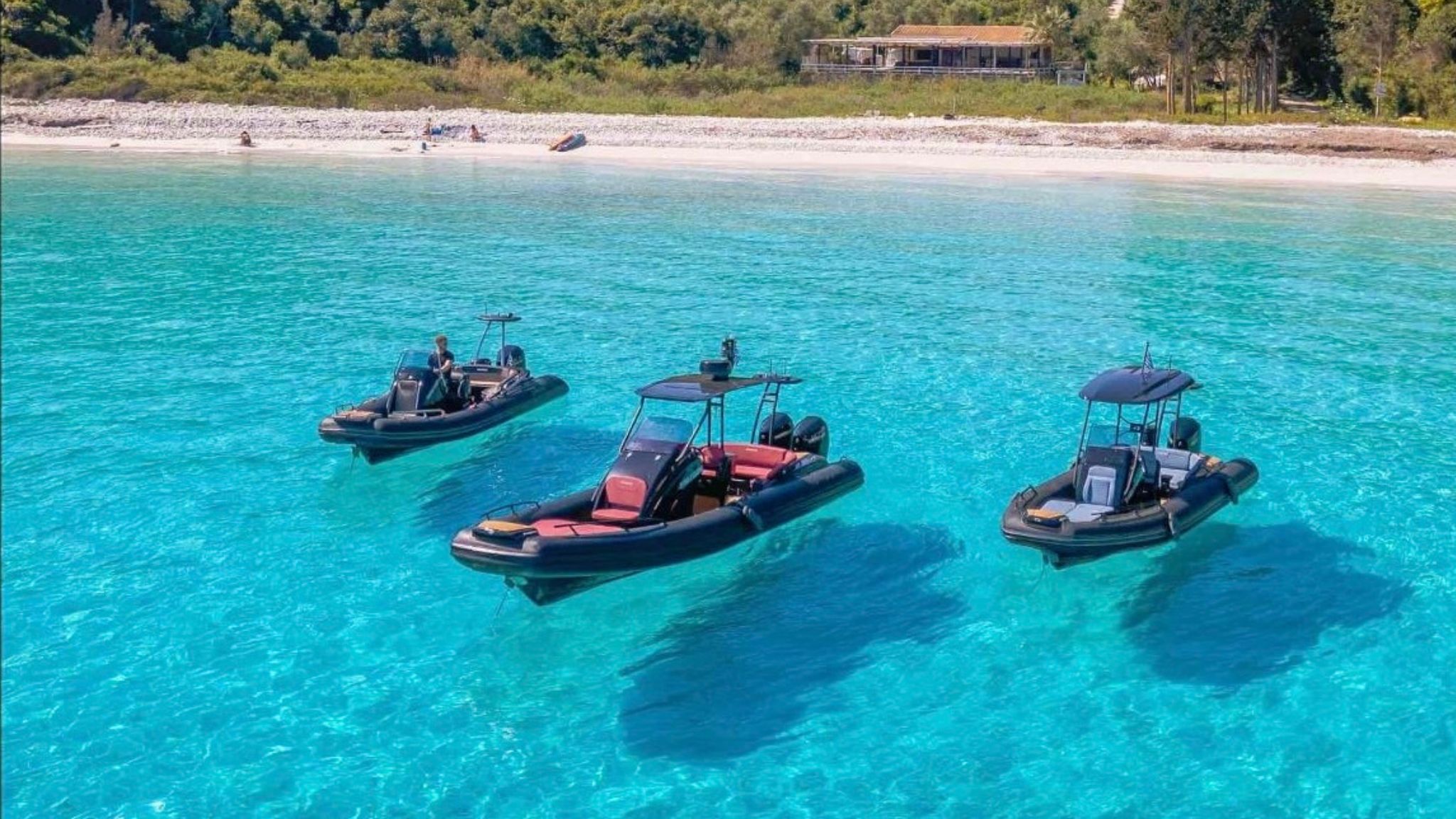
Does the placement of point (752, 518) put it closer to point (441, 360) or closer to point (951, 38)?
point (441, 360)

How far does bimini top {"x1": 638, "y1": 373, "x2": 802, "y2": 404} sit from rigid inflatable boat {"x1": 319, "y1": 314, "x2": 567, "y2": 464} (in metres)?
3.27

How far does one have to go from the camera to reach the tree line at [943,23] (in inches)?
2355

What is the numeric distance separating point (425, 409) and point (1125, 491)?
8441 millimetres

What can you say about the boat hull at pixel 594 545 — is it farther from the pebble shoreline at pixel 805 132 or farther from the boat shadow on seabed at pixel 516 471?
the pebble shoreline at pixel 805 132

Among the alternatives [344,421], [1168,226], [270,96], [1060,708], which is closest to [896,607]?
[1060,708]

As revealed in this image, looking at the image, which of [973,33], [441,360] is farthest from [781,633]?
[973,33]

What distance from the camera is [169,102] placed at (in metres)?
45.9

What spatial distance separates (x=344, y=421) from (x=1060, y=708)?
9100mm

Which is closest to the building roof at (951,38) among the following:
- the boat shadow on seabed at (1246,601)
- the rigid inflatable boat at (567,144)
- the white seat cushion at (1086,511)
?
the rigid inflatable boat at (567,144)

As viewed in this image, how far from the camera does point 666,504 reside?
42.2ft

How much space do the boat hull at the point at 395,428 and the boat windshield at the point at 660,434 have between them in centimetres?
382

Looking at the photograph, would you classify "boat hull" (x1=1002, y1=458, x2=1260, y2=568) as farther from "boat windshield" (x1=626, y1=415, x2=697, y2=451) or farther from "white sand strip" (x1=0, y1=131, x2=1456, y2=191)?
"white sand strip" (x1=0, y1=131, x2=1456, y2=191)

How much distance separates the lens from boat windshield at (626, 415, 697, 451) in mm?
13039

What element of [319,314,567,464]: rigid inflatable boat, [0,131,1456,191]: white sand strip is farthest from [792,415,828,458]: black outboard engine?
[0,131,1456,191]: white sand strip
